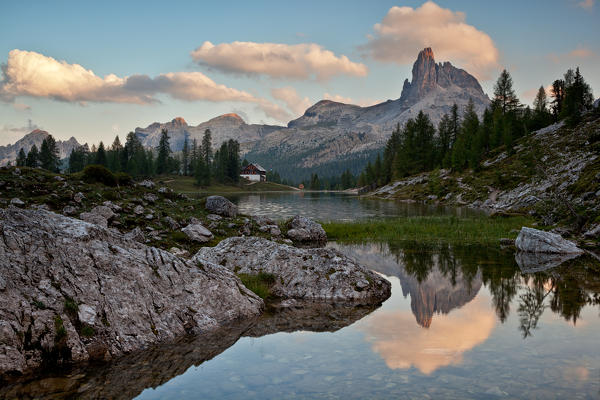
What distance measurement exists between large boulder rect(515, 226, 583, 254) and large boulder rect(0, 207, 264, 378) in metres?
20.7

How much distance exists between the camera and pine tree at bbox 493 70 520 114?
114500mm

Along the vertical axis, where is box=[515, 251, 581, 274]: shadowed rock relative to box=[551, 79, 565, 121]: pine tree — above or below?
below

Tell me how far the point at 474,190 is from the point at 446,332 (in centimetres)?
7840

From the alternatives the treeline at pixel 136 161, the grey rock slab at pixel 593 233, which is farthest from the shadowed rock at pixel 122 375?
the treeline at pixel 136 161

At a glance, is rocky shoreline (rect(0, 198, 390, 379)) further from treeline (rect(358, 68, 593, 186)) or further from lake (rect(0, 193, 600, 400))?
treeline (rect(358, 68, 593, 186))

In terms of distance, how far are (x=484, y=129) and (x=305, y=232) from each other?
93987mm

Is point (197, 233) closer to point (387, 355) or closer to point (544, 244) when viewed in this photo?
point (387, 355)

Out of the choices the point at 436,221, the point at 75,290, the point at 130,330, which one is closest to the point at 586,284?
the point at 130,330

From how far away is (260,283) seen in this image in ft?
49.9

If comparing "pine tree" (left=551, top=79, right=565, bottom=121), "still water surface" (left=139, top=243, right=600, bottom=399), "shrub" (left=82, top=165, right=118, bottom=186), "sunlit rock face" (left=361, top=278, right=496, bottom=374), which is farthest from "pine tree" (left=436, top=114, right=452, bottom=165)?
"sunlit rock face" (left=361, top=278, right=496, bottom=374)

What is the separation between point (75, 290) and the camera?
30.8ft

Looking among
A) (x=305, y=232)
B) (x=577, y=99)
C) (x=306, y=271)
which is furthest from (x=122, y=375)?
(x=577, y=99)

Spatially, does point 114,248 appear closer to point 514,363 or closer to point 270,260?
point 270,260

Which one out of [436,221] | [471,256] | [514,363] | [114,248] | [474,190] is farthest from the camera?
[474,190]
